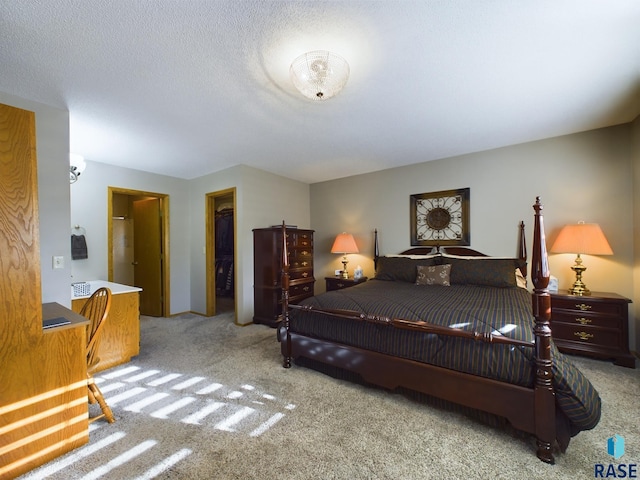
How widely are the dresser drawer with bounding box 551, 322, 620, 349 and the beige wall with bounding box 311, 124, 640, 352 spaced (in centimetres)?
53

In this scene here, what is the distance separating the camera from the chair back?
167 centimetres

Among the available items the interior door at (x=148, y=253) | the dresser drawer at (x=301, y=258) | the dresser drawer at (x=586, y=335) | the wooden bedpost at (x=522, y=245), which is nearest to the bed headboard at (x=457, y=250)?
the wooden bedpost at (x=522, y=245)

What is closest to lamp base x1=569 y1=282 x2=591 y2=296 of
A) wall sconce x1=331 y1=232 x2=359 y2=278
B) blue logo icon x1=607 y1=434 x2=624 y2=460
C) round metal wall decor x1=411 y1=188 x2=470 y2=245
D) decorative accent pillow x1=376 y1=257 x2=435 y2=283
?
round metal wall decor x1=411 y1=188 x2=470 y2=245

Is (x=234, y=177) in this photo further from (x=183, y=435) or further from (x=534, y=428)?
A: (x=534, y=428)

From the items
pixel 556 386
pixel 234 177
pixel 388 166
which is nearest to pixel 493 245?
pixel 388 166

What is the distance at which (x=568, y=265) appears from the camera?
2.99 m

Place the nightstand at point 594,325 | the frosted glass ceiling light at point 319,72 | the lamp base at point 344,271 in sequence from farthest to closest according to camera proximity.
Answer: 1. the lamp base at point 344,271
2. the nightstand at point 594,325
3. the frosted glass ceiling light at point 319,72

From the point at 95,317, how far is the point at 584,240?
14.5 feet

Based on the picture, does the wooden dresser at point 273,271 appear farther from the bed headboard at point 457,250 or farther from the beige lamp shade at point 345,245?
the bed headboard at point 457,250

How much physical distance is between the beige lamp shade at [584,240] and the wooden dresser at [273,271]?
3.13 metres

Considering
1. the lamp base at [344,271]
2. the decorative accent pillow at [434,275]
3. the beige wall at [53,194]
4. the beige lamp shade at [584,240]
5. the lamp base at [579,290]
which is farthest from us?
the lamp base at [344,271]

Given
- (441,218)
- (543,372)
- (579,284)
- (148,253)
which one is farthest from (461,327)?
(148,253)

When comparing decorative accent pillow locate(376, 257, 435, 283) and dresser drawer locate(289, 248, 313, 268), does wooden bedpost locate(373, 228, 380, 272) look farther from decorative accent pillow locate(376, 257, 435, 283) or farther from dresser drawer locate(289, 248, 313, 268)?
dresser drawer locate(289, 248, 313, 268)

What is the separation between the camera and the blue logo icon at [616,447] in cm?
142
